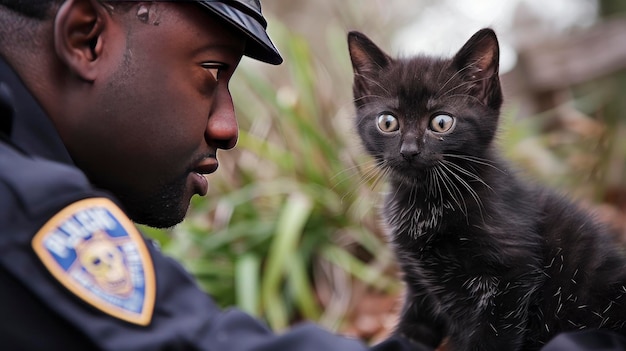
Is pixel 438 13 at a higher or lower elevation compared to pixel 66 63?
lower

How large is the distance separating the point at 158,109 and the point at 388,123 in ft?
2.50

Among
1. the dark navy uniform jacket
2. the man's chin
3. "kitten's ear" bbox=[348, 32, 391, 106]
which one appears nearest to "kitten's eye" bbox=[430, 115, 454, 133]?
"kitten's ear" bbox=[348, 32, 391, 106]

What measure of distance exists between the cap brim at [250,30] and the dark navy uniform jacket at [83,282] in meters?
0.44

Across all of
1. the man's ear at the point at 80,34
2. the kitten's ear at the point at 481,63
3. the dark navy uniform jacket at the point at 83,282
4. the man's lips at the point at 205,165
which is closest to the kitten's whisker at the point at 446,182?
the kitten's ear at the point at 481,63

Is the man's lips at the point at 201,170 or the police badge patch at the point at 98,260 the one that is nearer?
the police badge patch at the point at 98,260

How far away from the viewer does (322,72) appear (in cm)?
475

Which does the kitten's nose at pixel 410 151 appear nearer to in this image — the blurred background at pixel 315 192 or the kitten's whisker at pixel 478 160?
the kitten's whisker at pixel 478 160

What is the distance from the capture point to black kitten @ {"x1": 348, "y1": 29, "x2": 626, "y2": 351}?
6.02 feet

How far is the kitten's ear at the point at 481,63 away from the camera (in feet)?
6.59

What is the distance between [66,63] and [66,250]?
1.47ft

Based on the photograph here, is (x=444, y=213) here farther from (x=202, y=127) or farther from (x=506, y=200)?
(x=202, y=127)

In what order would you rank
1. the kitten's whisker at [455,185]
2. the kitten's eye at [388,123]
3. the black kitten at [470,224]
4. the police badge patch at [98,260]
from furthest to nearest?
the kitten's eye at [388,123] → the kitten's whisker at [455,185] → the black kitten at [470,224] → the police badge patch at [98,260]

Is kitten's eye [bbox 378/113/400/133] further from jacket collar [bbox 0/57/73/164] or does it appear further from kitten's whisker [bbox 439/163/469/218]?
jacket collar [bbox 0/57/73/164]

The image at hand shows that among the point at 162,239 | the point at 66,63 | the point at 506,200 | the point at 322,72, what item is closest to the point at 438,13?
the point at 322,72
